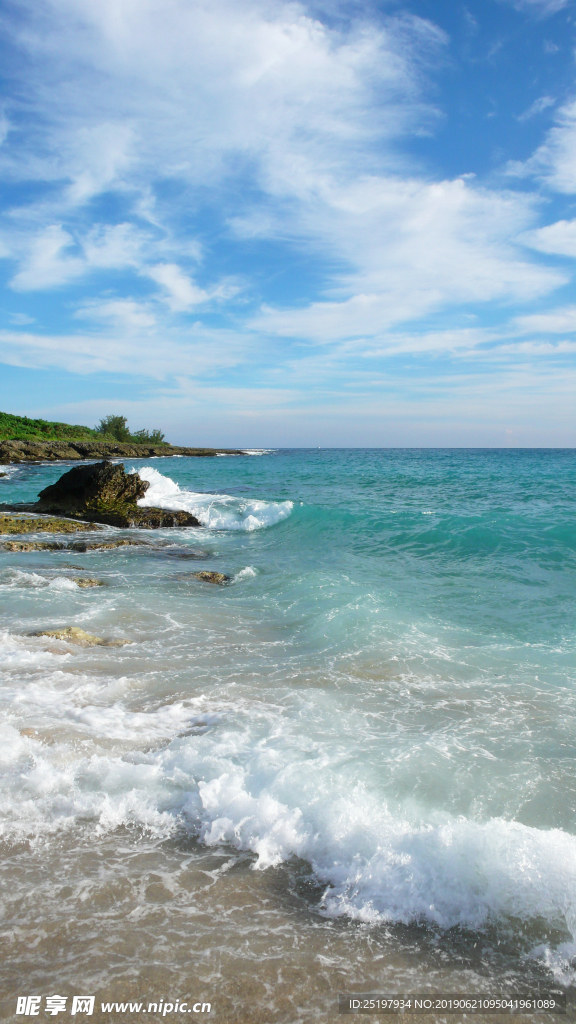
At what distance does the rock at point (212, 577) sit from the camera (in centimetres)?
1032

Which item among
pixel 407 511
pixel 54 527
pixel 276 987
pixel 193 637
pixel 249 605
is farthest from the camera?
pixel 407 511

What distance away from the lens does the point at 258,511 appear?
18.8m

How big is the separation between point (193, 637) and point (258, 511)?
470 inches

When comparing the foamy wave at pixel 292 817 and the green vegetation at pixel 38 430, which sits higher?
the green vegetation at pixel 38 430

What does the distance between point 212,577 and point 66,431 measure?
202 feet

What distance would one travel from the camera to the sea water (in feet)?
8.13

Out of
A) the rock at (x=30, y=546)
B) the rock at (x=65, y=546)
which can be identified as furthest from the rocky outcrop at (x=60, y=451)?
the rock at (x=65, y=546)

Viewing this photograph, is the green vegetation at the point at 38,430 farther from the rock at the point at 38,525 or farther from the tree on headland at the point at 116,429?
the rock at the point at 38,525

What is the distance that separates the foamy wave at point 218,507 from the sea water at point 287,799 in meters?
9.23

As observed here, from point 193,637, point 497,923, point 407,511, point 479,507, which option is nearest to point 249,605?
point 193,637

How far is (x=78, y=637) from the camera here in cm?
654

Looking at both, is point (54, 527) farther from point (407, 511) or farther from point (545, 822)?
point (545, 822)

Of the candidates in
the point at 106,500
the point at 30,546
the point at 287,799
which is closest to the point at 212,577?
the point at 30,546

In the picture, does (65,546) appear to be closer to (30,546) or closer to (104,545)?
(30,546)
